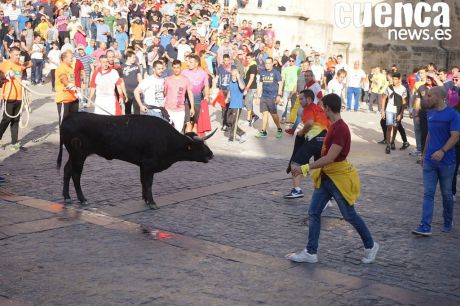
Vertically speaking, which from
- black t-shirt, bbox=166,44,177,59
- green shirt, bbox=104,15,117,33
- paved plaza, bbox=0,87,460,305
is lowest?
paved plaza, bbox=0,87,460,305

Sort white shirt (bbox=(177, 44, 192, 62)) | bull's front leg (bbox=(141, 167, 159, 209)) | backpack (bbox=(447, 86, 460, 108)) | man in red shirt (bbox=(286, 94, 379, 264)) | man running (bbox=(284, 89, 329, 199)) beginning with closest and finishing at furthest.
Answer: man in red shirt (bbox=(286, 94, 379, 264)), bull's front leg (bbox=(141, 167, 159, 209)), man running (bbox=(284, 89, 329, 199)), backpack (bbox=(447, 86, 460, 108)), white shirt (bbox=(177, 44, 192, 62))

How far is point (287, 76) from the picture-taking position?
22000 mm

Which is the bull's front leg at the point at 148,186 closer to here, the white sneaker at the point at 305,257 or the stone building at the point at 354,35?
the white sneaker at the point at 305,257

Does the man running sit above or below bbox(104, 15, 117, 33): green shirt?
below

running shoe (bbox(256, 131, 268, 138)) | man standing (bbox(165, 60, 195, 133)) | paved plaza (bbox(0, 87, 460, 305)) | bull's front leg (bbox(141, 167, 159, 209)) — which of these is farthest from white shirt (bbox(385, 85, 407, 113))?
bull's front leg (bbox(141, 167, 159, 209))

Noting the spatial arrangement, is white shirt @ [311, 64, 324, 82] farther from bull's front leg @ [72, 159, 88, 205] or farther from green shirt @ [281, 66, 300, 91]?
bull's front leg @ [72, 159, 88, 205]

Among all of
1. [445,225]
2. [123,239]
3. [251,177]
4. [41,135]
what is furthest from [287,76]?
[123,239]

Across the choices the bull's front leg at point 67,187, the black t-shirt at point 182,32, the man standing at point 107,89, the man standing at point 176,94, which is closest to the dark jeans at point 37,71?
the black t-shirt at point 182,32

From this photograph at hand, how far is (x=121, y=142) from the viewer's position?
10406 mm

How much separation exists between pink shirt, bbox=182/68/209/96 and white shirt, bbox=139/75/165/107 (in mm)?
1581

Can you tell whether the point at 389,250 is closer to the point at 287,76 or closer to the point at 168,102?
the point at 168,102

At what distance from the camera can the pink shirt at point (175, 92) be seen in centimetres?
1416

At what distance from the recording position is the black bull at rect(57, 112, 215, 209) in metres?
10.4

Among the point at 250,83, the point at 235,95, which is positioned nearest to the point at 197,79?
the point at 235,95
